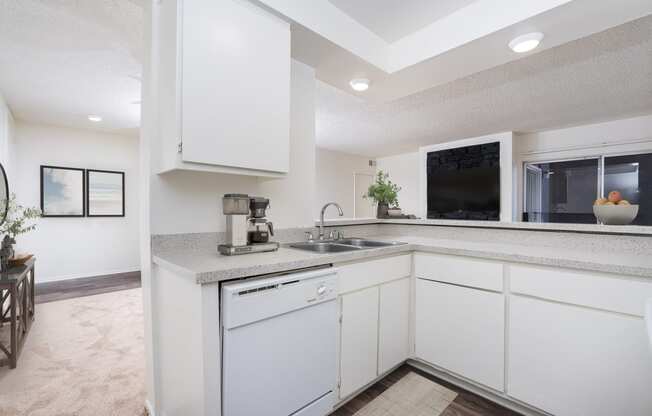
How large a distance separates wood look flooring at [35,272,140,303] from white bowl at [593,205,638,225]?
5.24 m

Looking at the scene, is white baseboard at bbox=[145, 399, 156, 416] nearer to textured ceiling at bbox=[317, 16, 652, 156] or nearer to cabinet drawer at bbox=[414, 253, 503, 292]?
cabinet drawer at bbox=[414, 253, 503, 292]

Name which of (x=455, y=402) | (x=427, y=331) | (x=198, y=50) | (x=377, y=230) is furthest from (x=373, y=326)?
(x=198, y=50)

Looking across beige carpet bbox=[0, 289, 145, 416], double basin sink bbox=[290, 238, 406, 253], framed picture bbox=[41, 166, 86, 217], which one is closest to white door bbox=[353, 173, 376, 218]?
double basin sink bbox=[290, 238, 406, 253]

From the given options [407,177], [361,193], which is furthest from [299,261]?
[361,193]

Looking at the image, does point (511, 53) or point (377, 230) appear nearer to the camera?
point (511, 53)

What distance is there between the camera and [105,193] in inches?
190

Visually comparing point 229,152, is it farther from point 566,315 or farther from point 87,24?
point 566,315

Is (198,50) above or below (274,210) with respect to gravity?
above

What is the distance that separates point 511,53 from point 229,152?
1.95m

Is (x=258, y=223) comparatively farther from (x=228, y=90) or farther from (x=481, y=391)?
(x=481, y=391)

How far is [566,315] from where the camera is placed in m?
1.43

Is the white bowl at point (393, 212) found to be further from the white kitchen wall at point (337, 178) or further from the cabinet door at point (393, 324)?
the white kitchen wall at point (337, 178)

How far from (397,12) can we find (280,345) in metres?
2.09

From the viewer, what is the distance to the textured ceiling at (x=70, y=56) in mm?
1851
